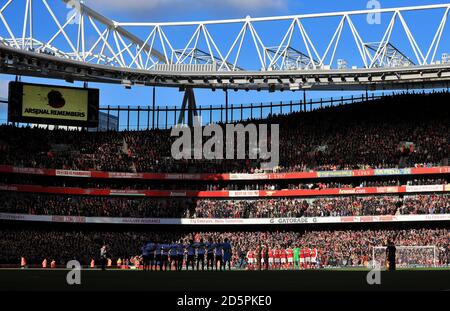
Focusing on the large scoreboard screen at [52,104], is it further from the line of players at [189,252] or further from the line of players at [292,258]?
the line of players at [189,252]

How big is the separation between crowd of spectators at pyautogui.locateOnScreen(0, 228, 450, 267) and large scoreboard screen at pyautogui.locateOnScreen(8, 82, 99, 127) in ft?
41.9

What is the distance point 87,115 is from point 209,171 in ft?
47.9

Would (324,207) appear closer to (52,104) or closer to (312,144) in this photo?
(312,144)

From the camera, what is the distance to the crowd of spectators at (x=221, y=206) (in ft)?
202

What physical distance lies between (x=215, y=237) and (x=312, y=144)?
14776 millimetres

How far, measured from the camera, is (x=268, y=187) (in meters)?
70.4

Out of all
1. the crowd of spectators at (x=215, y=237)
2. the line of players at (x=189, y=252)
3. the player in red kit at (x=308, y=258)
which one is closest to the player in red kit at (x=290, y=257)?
the player in red kit at (x=308, y=258)

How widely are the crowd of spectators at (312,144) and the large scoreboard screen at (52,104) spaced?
8.46ft

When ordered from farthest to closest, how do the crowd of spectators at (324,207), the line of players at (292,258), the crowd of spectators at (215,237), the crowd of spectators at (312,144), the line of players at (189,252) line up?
1. the crowd of spectators at (312,144)
2. the crowd of spectators at (324,207)
3. the crowd of spectators at (215,237)
4. the line of players at (292,258)
5. the line of players at (189,252)

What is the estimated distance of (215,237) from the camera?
65.7 m

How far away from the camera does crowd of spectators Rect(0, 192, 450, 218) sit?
6156cm
